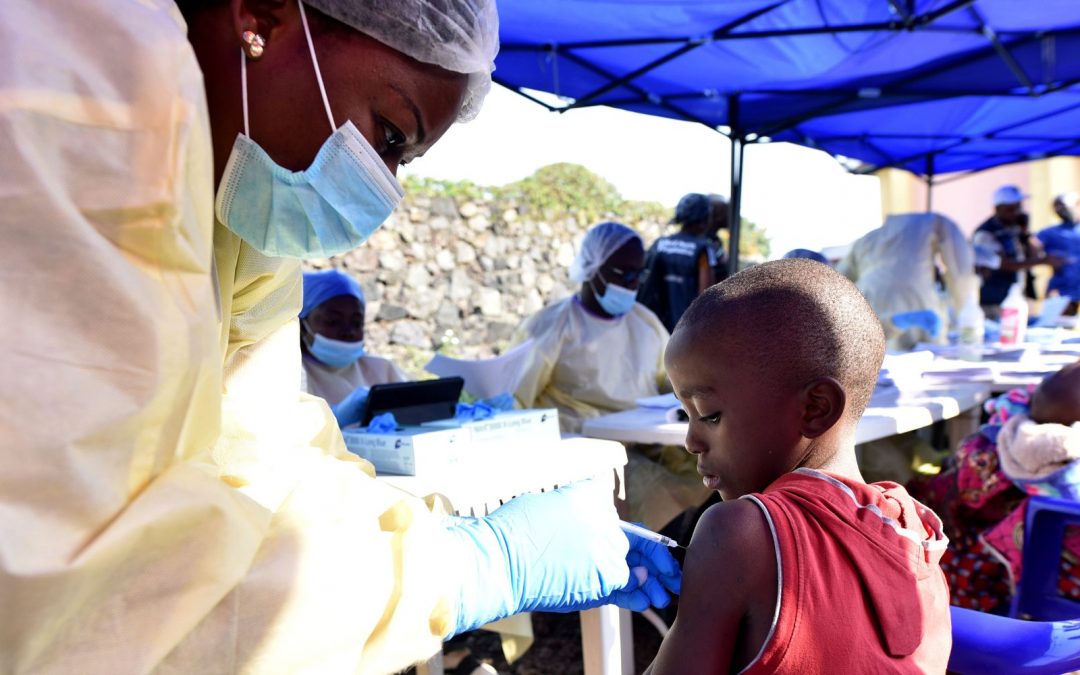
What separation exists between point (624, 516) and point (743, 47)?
3.35 m

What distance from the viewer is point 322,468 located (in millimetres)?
1295

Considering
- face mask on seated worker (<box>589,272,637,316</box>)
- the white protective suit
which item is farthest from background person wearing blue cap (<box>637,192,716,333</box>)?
face mask on seated worker (<box>589,272,637,316</box>)

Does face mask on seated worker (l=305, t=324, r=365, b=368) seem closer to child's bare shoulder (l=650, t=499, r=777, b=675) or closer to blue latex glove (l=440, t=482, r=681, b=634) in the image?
blue latex glove (l=440, t=482, r=681, b=634)

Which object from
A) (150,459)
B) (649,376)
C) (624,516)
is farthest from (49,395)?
(649,376)

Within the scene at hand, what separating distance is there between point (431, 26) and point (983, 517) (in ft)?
8.28

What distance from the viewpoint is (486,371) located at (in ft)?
11.6

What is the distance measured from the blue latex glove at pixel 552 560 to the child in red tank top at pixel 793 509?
0.46ft

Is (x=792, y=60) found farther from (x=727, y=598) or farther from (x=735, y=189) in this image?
(x=727, y=598)

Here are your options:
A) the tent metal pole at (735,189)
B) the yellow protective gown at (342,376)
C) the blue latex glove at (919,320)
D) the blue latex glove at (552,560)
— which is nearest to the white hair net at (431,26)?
the blue latex glove at (552,560)

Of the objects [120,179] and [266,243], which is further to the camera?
[266,243]

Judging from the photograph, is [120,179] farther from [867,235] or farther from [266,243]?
[867,235]

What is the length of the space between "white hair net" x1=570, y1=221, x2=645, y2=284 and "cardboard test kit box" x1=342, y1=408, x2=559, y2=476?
6.37 feet

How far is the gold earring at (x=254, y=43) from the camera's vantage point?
1.08 meters

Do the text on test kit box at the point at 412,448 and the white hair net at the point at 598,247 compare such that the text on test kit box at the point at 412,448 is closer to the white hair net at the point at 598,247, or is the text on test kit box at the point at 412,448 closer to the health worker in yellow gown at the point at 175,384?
the health worker in yellow gown at the point at 175,384
